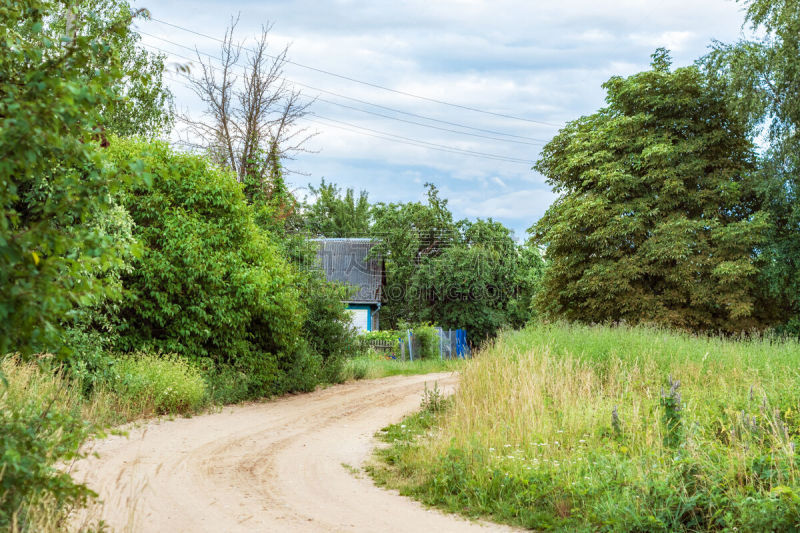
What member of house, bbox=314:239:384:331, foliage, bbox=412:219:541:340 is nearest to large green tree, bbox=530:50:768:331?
foliage, bbox=412:219:541:340

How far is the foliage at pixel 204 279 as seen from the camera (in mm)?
14055

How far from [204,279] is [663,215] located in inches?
682

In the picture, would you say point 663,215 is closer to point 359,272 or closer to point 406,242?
point 406,242

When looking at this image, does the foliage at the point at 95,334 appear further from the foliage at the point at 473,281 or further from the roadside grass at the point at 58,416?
the foliage at the point at 473,281

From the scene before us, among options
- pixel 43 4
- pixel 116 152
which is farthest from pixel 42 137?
pixel 116 152

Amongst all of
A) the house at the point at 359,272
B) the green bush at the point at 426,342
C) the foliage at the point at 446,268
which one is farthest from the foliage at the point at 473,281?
the green bush at the point at 426,342

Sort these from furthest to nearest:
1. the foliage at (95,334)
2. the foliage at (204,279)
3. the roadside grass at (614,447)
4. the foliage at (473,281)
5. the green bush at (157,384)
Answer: the foliage at (473,281)
the foliage at (204,279)
the green bush at (157,384)
the foliage at (95,334)
the roadside grass at (614,447)

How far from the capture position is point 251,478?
328 inches

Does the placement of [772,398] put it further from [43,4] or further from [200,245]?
[200,245]

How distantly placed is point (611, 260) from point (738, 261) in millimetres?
4283

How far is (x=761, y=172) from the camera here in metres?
22.9

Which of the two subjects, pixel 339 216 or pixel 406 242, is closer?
pixel 406 242

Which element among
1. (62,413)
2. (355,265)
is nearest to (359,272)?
(355,265)

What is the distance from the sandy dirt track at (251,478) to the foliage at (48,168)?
5.15 feet
